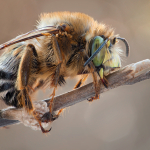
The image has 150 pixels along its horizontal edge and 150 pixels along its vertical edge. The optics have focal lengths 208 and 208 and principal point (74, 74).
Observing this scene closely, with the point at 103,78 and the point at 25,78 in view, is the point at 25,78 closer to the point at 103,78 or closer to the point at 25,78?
the point at 25,78

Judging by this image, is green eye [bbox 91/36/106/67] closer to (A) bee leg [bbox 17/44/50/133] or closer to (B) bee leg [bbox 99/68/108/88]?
(B) bee leg [bbox 99/68/108/88]

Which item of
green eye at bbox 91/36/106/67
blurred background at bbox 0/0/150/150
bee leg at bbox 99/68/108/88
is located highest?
green eye at bbox 91/36/106/67

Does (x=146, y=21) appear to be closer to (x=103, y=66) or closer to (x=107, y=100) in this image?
(x=107, y=100)

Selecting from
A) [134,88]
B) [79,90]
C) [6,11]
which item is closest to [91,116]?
[134,88]

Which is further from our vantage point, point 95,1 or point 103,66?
point 95,1

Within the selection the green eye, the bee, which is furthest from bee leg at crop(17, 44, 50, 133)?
the green eye

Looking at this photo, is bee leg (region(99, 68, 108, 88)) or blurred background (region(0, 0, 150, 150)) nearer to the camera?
bee leg (region(99, 68, 108, 88))

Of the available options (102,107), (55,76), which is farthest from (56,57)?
(102,107)
